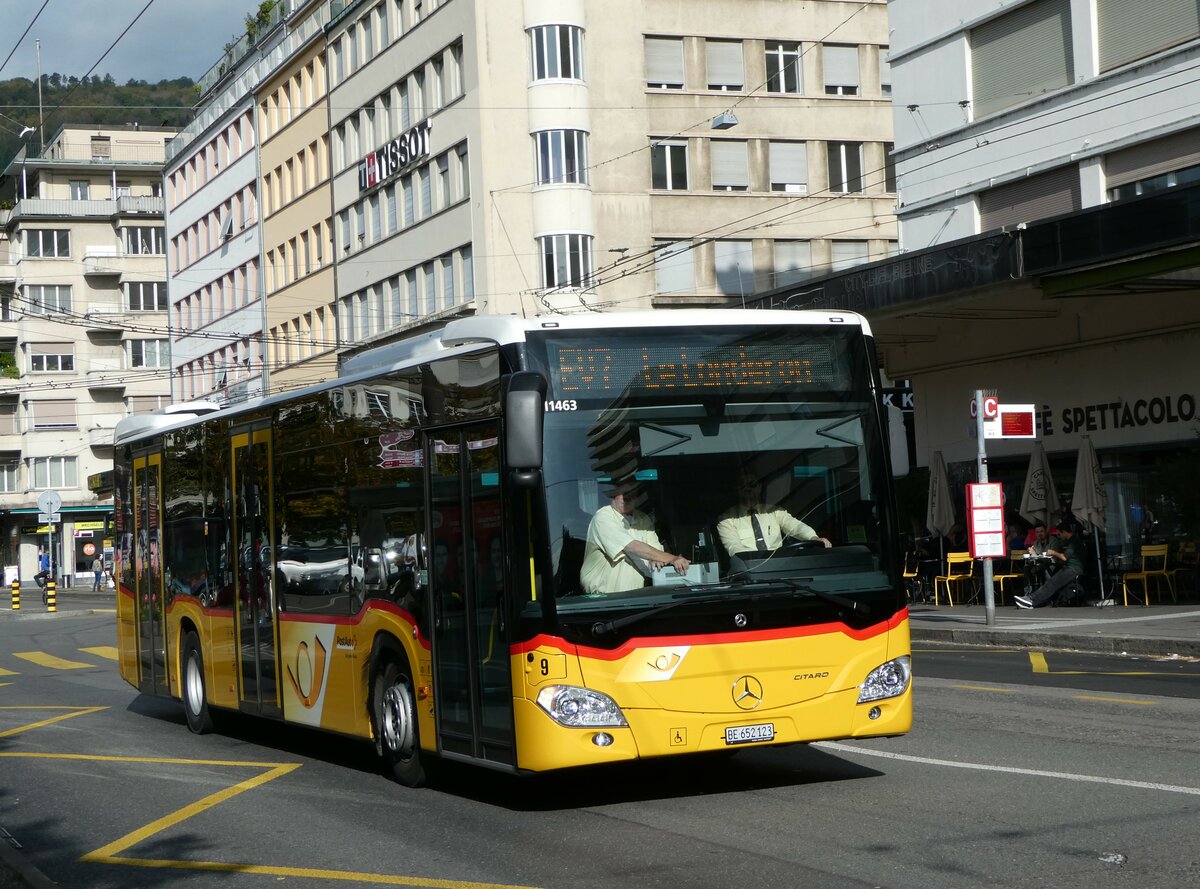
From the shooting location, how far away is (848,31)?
5622 centimetres

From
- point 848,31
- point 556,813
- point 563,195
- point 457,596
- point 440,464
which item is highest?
point 848,31

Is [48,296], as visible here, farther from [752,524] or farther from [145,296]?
[752,524]

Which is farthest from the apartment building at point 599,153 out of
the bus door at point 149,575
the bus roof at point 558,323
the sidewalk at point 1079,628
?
the bus roof at point 558,323

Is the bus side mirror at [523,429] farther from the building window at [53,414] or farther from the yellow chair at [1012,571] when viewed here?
the building window at [53,414]

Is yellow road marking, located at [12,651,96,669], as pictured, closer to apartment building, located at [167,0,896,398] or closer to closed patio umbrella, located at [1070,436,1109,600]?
closed patio umbrella, located at [1070,436,1109,600]

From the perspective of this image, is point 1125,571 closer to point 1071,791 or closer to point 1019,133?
point 1019,133

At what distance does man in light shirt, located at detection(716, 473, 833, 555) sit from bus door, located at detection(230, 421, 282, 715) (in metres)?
4.66

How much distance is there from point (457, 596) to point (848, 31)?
4936 cm

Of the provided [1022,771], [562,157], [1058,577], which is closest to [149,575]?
[1022,771]

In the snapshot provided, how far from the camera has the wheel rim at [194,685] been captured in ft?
48.6

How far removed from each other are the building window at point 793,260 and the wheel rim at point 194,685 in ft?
136

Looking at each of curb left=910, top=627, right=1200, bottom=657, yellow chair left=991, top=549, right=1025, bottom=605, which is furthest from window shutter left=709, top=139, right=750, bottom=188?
curb left=910, top=627, right=1200, bottom=657

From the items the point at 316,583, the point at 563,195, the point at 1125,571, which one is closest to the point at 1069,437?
the point at 1125,571

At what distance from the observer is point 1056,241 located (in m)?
24.5
